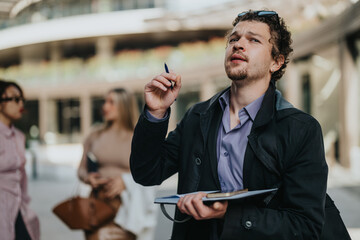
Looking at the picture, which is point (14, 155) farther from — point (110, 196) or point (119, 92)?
point (119, 92)

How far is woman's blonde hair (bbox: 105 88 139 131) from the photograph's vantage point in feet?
15.6

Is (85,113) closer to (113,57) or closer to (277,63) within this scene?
(113,57)

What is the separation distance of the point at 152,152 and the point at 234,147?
0.42m

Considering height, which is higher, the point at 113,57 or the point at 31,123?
the point at 113,57

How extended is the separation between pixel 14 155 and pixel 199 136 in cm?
239

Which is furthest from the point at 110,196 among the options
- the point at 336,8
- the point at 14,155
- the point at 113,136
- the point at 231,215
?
the point at 336,8

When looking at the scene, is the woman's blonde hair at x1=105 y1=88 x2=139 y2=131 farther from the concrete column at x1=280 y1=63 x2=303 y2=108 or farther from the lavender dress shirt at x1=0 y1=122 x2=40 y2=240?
the concrete column at x1=280 y1=63 x2=303 y2=108

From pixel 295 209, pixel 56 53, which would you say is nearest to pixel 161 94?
pixel 295 209

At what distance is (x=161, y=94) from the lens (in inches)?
82.9

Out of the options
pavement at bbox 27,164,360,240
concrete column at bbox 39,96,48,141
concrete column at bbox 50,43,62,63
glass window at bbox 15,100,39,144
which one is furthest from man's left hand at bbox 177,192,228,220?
concrete column at bbox 50,43,62,63

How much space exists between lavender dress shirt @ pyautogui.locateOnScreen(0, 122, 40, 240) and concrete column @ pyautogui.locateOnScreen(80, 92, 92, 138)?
92.6 ft

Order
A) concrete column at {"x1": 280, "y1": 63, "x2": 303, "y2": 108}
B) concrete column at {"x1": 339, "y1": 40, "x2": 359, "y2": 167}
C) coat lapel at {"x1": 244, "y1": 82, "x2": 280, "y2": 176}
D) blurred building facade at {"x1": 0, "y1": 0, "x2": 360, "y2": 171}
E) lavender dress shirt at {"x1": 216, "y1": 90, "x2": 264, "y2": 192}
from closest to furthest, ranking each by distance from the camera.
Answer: coat lapel at {"x1": 244, "y1": 82, "x2": 280, "y2": 176}
lavender dress shirt at {"x1": 216, "y1": 90, "x2": 264, "y2": 192}
concrete column at {"x1": 339, "y1": 40, "x2": 359, "y2": 167}
concrete column at {"x1": 280, "y1": 63, "x2": 303, "y2": 108}
blurred building facade at {"x1": 0, "y1": 0, "x2": 360, "y2": 171}

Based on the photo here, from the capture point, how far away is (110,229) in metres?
4.40

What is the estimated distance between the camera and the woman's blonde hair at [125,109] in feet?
15.6
